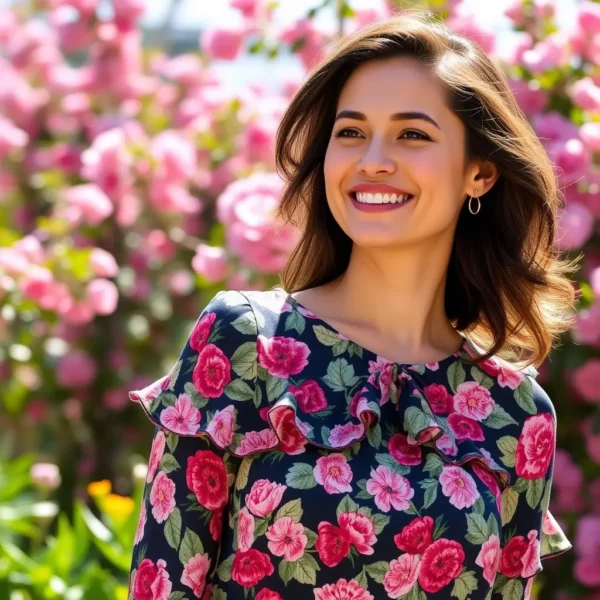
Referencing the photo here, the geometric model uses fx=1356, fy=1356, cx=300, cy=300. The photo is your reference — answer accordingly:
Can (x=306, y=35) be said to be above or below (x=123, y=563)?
above

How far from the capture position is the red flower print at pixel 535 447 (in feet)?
7.11

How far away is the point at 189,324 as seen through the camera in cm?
504

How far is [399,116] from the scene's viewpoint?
206cm

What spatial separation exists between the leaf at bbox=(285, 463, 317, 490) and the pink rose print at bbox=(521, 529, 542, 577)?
453 millimetres

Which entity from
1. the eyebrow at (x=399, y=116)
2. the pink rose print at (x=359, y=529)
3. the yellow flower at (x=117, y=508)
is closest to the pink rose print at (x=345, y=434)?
the pink rose print at (x=359, y=529)

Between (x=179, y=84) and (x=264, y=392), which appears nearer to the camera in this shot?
(x=264, y=392)

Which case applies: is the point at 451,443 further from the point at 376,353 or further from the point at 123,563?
the point at 123,563

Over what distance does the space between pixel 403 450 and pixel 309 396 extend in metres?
0.16

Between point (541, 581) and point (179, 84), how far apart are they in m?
2.79

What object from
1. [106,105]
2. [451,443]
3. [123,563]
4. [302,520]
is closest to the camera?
[302,520]

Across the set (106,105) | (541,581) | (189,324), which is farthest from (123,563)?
(106,105)

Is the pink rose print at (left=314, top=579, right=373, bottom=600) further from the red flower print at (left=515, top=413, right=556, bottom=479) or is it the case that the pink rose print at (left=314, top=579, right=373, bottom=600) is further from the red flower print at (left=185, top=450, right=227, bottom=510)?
the red flower print at (left=515, top=413, right=556, bottom=479)

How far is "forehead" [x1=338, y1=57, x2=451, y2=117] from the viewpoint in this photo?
208 cm

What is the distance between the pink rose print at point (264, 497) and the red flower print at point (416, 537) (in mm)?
179
